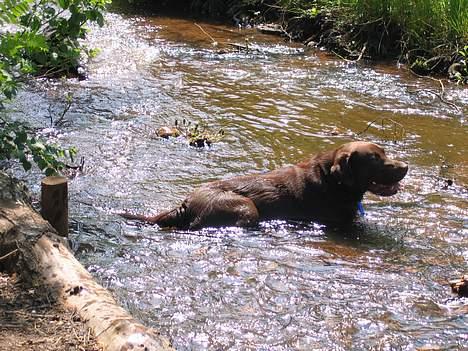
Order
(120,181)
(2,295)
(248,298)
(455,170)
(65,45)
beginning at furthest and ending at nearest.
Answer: (455,170), (120,181), (65,45), (248,298), (2,295)

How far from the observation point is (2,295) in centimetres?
455

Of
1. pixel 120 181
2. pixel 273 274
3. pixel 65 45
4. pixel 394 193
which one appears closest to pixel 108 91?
pixel 120 181

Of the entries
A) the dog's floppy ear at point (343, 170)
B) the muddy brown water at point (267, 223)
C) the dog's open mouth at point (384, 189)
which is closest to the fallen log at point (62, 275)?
the muddy brown water at point (267, 223)

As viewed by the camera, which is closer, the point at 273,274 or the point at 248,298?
the point at 248,298

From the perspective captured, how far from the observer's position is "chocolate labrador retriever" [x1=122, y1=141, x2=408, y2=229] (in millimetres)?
6727

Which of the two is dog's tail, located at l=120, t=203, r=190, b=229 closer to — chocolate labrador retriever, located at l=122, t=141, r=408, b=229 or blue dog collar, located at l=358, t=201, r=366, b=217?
chocolate labrador retriever, located at l=122, t=141, r=408, b=229

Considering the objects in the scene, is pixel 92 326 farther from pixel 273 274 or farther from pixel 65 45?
pixel 65 45

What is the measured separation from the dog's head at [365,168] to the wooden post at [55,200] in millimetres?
2632

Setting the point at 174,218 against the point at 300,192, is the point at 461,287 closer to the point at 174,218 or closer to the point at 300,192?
the point at 300,192

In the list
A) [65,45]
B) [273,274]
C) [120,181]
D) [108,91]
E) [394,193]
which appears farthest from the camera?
[108,91]

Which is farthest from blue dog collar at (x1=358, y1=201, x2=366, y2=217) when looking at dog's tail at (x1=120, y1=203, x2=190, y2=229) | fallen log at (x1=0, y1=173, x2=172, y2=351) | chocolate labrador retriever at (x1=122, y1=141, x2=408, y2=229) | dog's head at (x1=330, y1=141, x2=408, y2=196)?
fallen log at (x1=0, y1=173, x2=172, y2=351)

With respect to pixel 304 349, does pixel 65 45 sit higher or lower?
higher

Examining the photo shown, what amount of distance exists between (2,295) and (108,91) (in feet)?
22.6

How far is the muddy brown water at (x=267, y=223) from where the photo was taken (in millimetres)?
5082
